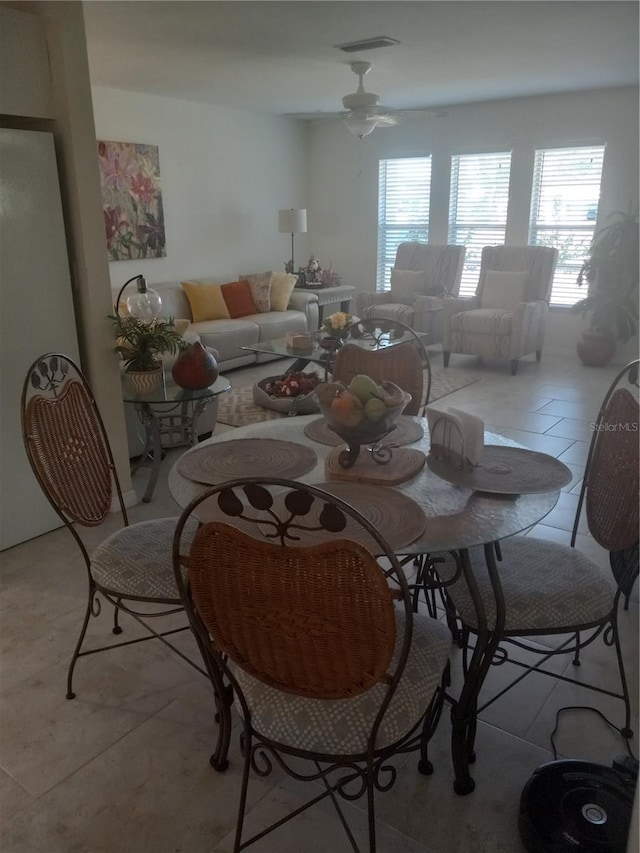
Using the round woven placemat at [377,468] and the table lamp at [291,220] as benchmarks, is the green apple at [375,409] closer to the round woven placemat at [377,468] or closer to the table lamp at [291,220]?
the round woven placemat at [377,468]

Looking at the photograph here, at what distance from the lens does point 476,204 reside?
6.79 m

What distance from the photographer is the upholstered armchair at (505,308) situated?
5785 mm

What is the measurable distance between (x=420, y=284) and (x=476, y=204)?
1062 mm

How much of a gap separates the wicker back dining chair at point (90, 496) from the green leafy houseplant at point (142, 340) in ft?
2.99

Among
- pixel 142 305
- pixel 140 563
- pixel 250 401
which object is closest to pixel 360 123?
pixel 250 401

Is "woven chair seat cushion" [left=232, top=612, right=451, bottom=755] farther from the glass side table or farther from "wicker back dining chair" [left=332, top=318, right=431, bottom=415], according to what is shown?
the glass side table

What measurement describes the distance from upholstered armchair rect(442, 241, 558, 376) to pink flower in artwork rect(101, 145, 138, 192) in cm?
318

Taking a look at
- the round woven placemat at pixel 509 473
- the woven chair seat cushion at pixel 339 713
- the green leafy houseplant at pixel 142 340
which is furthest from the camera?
the green leafy houseplant at pixel 142 340

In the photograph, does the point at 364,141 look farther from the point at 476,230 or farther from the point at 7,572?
the point at 7,572

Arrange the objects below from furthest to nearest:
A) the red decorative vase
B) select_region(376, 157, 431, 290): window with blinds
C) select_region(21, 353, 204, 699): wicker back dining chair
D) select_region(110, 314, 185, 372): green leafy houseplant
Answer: select_region(376, 157, 431, 290): window with blinds, the red decorative vase, select_region(110, 314, 185, 372): green leafy houseplant, select_region(21, 353, 204, 699): wicker back dining chair

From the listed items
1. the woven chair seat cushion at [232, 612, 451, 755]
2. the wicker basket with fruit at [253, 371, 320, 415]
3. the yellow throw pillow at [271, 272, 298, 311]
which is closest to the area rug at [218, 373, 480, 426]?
the wicker basket with fruit at [253, 371, 320, 415]

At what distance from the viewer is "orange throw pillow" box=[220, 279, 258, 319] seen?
20.7ft

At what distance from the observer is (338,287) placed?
7.41 meters

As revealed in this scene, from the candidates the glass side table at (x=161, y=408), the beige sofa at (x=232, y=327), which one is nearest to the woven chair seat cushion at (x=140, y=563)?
the glass side table at (x=161, y=408)
